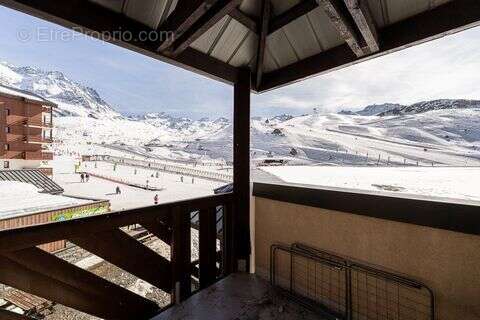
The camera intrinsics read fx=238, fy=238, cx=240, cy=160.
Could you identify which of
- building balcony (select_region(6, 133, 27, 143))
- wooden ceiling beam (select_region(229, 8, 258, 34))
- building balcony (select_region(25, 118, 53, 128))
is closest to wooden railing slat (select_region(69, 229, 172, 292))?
wooden ceiling beam (select_region(229, 8, 258, 34))

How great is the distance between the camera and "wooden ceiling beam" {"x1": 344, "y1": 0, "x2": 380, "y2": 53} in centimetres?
165

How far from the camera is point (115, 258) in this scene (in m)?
2.11

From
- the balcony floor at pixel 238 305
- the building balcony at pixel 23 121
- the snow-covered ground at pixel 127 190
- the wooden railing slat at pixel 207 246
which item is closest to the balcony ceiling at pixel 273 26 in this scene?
the wooden railing slat at pixel 207 246

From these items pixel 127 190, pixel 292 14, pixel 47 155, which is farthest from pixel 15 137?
pixel 292 14

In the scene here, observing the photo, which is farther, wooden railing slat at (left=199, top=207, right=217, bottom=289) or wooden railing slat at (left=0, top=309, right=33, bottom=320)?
wooden railing slat at (left=199, top=207, right=217, bottom=289)

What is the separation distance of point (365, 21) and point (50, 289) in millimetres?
3104

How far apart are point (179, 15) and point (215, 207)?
2.11 m

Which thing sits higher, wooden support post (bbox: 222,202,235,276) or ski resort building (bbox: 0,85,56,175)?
ski resort building (bbox: 0,85,56,175)

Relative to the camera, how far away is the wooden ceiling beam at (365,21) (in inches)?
65.0

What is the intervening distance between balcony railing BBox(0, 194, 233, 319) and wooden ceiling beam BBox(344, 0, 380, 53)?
228 centimetres

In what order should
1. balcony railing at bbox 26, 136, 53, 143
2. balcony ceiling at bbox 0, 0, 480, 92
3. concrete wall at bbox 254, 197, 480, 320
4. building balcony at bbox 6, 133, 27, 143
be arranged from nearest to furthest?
balcony ceiling at bbox 0, 0, 480, 92, concrete wall at bbox 254, 197, 480, 320, building balcony at bbox 6, 133, 27, 143, balcony railing at bbox 26, 136, 53, 143

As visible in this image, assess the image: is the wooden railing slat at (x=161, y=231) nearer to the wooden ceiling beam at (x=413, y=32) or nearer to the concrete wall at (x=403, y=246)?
the concrete wall at (x=403, y=246)

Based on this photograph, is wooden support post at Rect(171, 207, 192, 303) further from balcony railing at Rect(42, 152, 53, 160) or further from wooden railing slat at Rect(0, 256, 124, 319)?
balcony railing at Rect(42, 152, 53, 160)

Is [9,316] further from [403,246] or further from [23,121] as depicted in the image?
[23,121]
